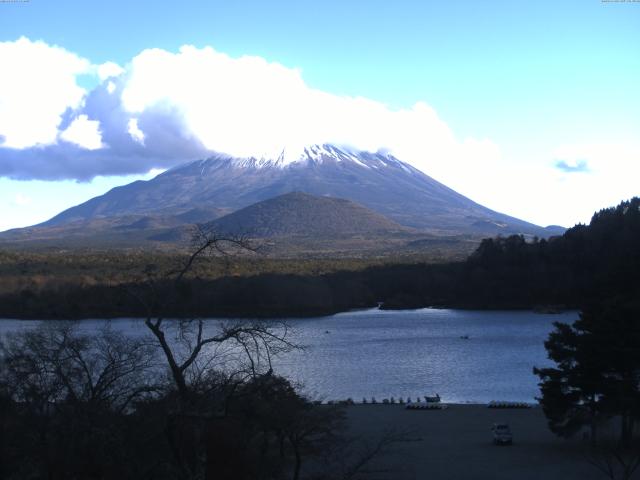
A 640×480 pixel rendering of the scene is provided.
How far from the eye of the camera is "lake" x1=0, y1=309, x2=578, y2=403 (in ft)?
83.4

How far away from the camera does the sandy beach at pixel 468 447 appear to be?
537 inches

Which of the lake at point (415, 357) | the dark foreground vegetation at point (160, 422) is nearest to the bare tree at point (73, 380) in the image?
the dark foreground vegetation at point (160, 422)

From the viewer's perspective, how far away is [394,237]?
4660 inches

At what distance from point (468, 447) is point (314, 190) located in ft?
460

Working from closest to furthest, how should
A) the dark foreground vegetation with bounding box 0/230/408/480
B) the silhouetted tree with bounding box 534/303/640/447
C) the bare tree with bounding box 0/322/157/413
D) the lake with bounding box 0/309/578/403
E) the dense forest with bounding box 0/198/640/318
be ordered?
the dark foreground vegetation with bounding box 0/230/408/480 < the bare tree with bounding box 0/322/157/413 < the silhouetted tree with bounding box 534/303/640/447 < the lake with bounding box 0/309/578/403 < the dense forest with bounding box 0/198/640/318

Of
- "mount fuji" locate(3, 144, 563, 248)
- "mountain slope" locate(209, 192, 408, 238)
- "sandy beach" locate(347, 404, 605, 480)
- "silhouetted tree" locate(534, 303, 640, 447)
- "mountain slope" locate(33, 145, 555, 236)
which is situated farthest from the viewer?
"mountain slope" locate(33, 145, 555, 236)

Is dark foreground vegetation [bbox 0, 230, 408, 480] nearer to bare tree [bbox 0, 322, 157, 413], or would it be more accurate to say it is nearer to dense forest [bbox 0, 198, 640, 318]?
bare tree [bbox 0, 322, 157, 413]

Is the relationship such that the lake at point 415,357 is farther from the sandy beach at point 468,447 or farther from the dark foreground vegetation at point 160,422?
the dark foreground vegetation at point 160,422

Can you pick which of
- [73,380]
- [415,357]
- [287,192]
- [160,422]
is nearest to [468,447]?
[73,380]

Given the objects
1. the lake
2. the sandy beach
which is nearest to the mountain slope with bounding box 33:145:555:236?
the lake

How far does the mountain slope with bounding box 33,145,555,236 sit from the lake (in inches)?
3469

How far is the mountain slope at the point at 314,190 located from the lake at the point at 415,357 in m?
88.1

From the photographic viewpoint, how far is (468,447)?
53.5 feet

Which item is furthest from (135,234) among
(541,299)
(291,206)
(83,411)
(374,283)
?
(83,411)
